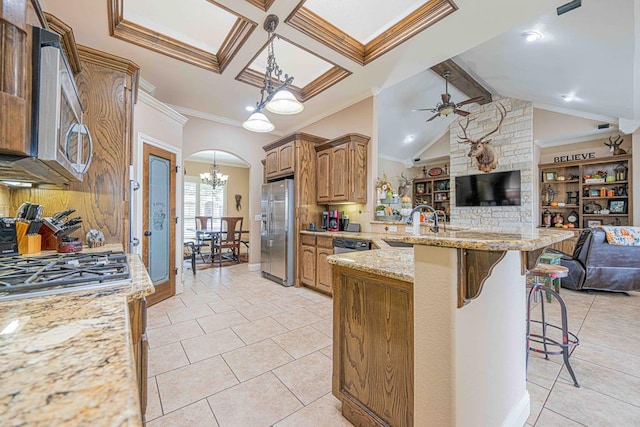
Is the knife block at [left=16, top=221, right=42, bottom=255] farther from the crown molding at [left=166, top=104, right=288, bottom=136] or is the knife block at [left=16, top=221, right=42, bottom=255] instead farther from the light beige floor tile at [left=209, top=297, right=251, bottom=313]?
the crown molding at [left=166, top=104, right=288, bottom=136]

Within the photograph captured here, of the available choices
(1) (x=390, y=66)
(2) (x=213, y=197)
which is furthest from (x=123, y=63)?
(2) (x=213, y=197)

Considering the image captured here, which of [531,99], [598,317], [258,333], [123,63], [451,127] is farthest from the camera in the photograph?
[451,127]

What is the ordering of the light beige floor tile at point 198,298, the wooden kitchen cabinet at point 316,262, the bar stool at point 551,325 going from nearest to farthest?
the bar stool at point 551,325 → the light beige floor tile at point 198,298 → the wooden kitchen cabinet at point 316,262

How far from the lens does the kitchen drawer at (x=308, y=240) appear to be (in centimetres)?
423

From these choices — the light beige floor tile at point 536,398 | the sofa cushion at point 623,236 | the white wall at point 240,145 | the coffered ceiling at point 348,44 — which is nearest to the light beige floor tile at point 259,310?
the white wall at point 240,145

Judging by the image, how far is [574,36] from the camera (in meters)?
3.13

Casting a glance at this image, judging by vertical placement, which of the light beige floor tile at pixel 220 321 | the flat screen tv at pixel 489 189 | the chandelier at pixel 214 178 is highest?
the chandelier at pixel 214 178

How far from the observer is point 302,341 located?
101 inches

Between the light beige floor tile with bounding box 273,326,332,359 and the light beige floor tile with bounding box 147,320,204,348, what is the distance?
2.81 ft

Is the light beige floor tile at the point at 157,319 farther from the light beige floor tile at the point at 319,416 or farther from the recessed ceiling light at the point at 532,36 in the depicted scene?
the recessed ceiling light at the point at 532,36

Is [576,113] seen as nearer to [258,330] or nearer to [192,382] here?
[258,330]

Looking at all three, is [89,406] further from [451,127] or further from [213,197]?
[213,197]

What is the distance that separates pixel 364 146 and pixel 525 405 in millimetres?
3514

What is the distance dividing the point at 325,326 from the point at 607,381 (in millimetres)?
2208
